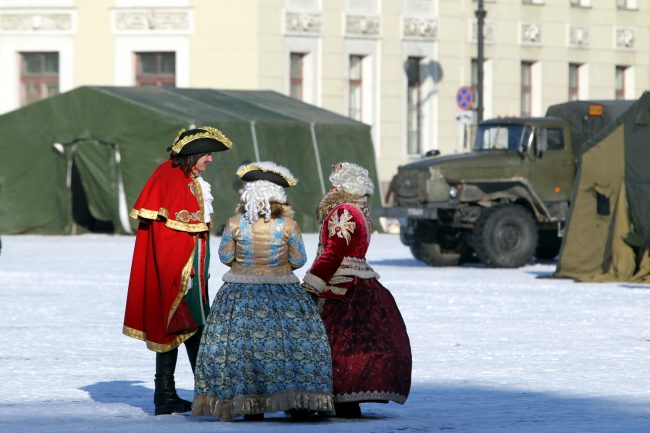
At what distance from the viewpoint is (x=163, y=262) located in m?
11.1

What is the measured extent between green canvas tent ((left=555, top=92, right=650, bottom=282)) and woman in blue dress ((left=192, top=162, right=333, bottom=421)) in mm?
13814

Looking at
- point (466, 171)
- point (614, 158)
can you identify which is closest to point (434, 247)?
point (466, 171)

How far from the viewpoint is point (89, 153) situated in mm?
37469

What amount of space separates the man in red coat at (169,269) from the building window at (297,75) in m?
34.5

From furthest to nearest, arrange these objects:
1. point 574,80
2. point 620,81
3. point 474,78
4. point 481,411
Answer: point 620,81 < point 574,80 < point 474,78 < point 481,411

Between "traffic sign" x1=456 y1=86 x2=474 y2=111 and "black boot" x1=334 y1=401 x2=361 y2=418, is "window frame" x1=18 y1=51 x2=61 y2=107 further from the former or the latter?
"black boot" x1=334 y1=401 x2=361 y2=418

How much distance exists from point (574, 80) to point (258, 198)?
4259cm

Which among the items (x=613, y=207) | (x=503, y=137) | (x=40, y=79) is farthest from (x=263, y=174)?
(x=40, y=79)

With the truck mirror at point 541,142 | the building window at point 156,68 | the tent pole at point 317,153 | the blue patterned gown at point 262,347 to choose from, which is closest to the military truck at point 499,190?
the truck mirror at point 541,142

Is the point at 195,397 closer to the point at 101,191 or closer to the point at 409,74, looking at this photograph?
the point at 101,191

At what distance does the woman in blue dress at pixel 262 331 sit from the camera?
10504 mm

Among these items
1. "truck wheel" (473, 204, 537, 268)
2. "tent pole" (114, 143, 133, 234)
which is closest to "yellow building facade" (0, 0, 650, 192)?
"tent pole" (114, 143, 133, 234)

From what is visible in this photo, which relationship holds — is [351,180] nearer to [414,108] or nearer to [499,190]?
[499,190]

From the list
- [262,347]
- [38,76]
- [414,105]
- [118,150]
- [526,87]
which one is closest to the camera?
[262,347]
